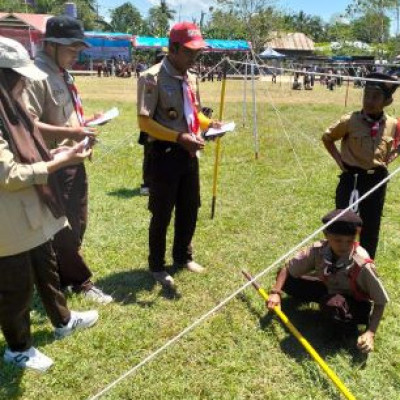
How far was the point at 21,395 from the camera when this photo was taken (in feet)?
9.25

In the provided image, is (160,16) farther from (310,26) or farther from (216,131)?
(216,131)

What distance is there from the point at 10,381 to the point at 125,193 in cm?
414

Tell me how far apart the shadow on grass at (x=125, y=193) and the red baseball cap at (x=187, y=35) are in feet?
11.6

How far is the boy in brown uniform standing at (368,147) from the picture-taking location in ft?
11.4

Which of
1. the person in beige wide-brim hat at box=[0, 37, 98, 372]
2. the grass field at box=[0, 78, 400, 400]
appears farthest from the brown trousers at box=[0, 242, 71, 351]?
the grass field at box=[0, 78, 400, 400]

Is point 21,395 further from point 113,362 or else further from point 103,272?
point 103,272

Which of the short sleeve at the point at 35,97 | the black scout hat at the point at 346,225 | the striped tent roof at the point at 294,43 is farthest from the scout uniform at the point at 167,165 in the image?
the striped tent roof at the point at 294,43

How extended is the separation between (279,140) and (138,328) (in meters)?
7.80

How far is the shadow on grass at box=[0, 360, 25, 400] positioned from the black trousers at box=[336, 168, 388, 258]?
8.63 ft

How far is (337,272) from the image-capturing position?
3238 mm

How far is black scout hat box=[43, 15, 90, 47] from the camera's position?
318 cm

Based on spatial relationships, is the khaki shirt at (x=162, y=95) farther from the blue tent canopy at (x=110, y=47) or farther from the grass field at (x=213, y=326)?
the blue tent canopy at (x=110, y=47)

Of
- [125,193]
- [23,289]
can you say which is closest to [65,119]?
[23,289]

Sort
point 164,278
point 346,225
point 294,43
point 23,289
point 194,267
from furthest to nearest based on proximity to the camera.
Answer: point 294,43 < point 194,267 < point 164,278 < point 346,225 < point 23,289
